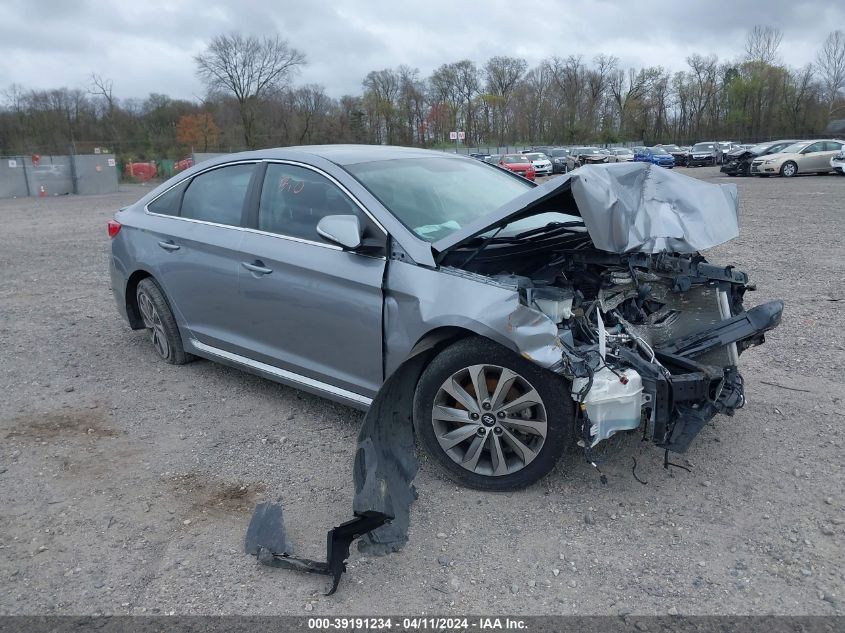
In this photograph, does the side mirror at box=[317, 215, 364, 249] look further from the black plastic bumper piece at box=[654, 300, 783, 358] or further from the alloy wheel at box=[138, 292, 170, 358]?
the alloy wheel at box=[138, 292, 170, 358]

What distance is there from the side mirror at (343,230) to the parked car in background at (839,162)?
94.6 ft

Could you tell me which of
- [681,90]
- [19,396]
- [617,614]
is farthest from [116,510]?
Answer: [681,90]

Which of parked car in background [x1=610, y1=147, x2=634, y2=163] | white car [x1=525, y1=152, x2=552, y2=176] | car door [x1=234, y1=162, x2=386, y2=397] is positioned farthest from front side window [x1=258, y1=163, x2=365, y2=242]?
parked car in background [x1=610, y1=147, x2=634, y2=163]

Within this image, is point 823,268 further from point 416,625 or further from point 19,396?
point 19,396

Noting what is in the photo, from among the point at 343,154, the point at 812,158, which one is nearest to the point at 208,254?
the point at 343,154

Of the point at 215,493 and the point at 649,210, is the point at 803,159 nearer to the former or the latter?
the point at 649,210

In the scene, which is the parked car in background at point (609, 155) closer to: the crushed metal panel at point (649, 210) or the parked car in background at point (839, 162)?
the parked car in background at point (839, 162)

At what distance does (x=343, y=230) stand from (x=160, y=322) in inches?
90.2

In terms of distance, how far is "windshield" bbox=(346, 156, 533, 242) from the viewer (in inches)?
153

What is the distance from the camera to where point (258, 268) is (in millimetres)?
4199

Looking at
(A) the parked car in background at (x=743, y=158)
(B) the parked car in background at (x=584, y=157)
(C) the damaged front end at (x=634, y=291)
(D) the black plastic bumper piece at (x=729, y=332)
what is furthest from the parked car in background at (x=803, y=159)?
(D) the black plastic bumper piece at (x=729, y=332)

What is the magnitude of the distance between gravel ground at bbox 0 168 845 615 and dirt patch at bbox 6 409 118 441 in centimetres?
2

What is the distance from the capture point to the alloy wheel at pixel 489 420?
128 inches

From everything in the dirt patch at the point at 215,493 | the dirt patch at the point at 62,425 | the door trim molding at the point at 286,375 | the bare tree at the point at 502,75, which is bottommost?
the dirt patch at the point at 215,493
